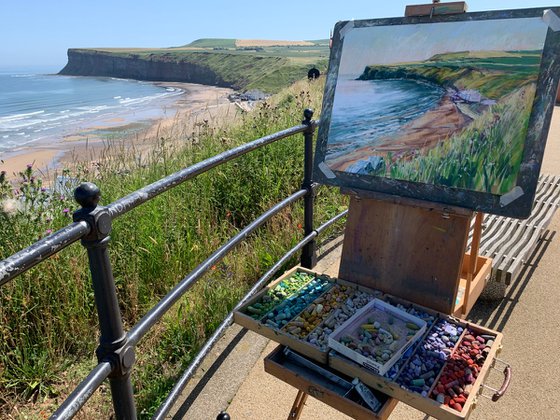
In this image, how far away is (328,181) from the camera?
94.9 inches

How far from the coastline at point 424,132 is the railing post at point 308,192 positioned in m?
1.08

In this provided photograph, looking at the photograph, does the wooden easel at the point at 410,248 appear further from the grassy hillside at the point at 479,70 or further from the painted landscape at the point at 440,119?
the grassy hillside at the point at 479,70

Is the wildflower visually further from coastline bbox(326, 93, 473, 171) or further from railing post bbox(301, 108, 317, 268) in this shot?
coastline bbox(326, 93, 473, 171)

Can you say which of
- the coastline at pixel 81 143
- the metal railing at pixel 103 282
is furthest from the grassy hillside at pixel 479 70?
the coastline at pixel 81 143

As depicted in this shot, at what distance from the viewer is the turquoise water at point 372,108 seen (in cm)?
220

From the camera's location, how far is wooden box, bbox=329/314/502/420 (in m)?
1.50

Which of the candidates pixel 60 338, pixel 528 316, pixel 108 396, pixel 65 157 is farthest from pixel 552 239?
pixel 65 157

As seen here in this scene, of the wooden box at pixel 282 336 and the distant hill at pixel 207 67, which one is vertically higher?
the wooden box at pixel 282 336

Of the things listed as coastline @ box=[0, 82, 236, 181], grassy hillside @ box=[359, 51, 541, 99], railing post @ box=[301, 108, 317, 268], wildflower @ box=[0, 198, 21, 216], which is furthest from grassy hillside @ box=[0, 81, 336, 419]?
coastline @ box=[0, 82, 236, 181]

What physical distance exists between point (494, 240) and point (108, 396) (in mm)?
3073

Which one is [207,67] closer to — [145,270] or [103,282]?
[145,270]

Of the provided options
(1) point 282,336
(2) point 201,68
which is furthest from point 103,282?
(2) point 201,68

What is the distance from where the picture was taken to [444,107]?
210cm

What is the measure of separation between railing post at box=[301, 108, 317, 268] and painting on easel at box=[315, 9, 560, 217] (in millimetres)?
873
